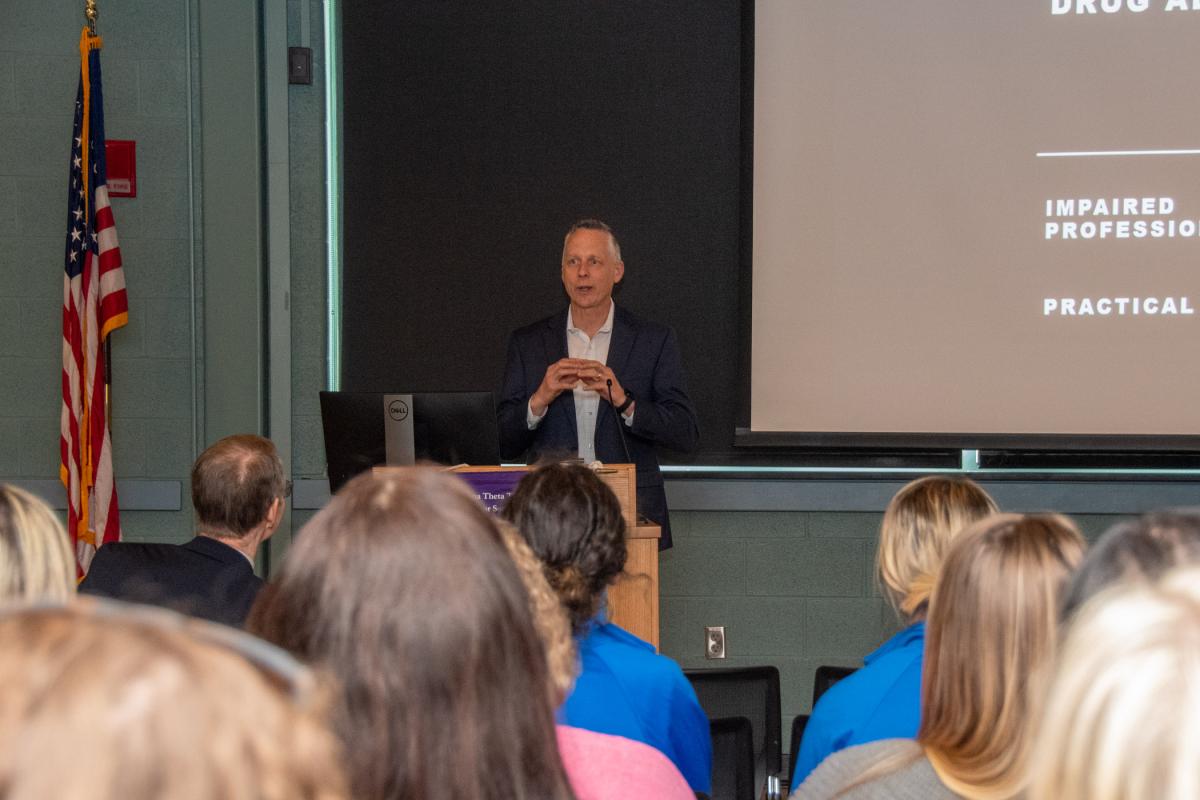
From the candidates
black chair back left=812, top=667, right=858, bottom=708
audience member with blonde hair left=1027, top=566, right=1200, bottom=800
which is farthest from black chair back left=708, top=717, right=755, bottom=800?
audience member with blonde hair left=1027, top=566, right=1200, bottom=800

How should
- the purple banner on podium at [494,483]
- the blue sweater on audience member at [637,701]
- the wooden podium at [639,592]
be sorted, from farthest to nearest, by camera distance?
the wooden podium at [639,592] < the purple banner on podium at [494,483] < the blue sweater on audience member at [637,701]

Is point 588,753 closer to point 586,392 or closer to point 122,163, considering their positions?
point 586,392

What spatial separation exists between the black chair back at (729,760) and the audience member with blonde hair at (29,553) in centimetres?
122

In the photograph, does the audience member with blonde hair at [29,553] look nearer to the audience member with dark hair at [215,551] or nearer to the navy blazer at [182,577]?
the audience member with dark hair at [215,551]

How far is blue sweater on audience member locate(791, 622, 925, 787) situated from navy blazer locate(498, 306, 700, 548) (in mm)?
2023

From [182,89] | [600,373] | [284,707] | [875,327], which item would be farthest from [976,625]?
→ [182,89]

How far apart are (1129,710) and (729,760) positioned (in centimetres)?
176

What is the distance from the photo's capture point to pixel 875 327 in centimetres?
450

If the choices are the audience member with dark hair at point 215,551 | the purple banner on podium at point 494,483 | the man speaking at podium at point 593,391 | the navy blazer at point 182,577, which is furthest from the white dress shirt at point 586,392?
the navy blazer at point 182,577

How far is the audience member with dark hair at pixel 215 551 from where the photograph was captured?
238 cm

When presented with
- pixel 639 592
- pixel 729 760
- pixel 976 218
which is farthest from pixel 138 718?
pixel 976 218

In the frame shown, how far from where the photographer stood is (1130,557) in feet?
3.65

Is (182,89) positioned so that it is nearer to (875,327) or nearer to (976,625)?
(875,327)

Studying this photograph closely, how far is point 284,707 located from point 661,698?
156cm
